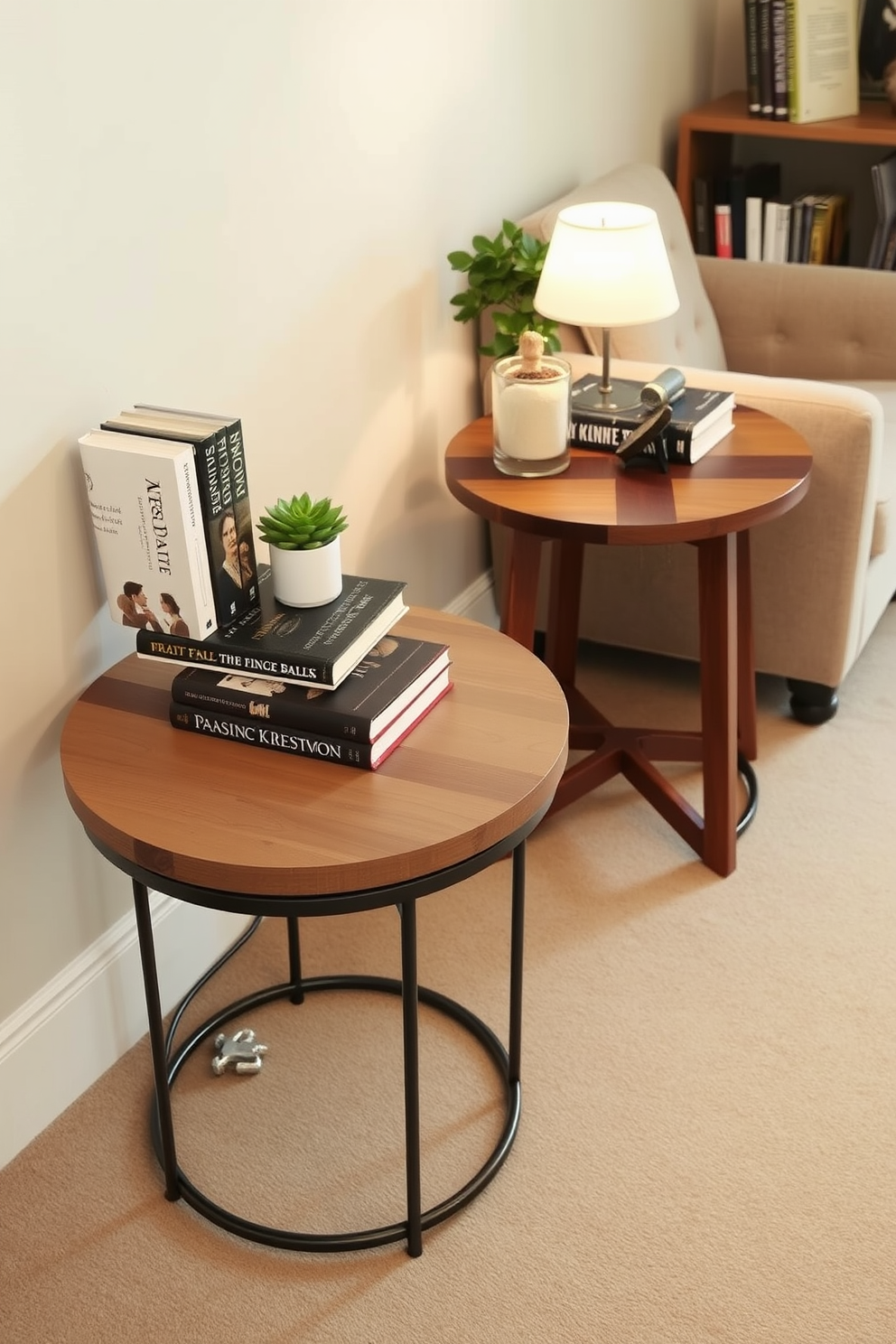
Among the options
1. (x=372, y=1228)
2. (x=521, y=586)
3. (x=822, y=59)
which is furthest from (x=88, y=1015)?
(x=822, y=59)

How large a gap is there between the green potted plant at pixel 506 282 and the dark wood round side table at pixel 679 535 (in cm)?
16

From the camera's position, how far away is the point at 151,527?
1.43 metres

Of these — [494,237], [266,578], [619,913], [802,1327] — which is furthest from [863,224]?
[802,1327]

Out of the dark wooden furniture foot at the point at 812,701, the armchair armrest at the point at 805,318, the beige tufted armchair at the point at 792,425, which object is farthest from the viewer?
the armchair armrest at the point at 805,318

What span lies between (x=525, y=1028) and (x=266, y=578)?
740 millimetres

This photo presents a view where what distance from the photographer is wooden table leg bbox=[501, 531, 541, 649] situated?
201 centimetres

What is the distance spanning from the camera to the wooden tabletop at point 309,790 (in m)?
1.23

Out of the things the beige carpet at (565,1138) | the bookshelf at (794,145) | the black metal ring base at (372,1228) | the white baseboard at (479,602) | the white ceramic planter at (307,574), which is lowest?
the beige carpet at (565,1138)

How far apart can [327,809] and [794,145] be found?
8.81 feet

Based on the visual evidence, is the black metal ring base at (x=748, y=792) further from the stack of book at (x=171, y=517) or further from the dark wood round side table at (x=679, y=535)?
the stack of book at (x=171, y=517)

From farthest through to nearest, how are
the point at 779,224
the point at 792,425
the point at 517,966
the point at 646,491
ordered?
the point at 779,224, the point at 792,425, the point at 646,491, the point at 517,966

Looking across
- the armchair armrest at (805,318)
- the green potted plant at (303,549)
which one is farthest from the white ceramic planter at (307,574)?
the armchair armrest at (805,318)

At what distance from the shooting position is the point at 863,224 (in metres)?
3.28

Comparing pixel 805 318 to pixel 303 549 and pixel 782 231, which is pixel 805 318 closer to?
pixel 782 231
